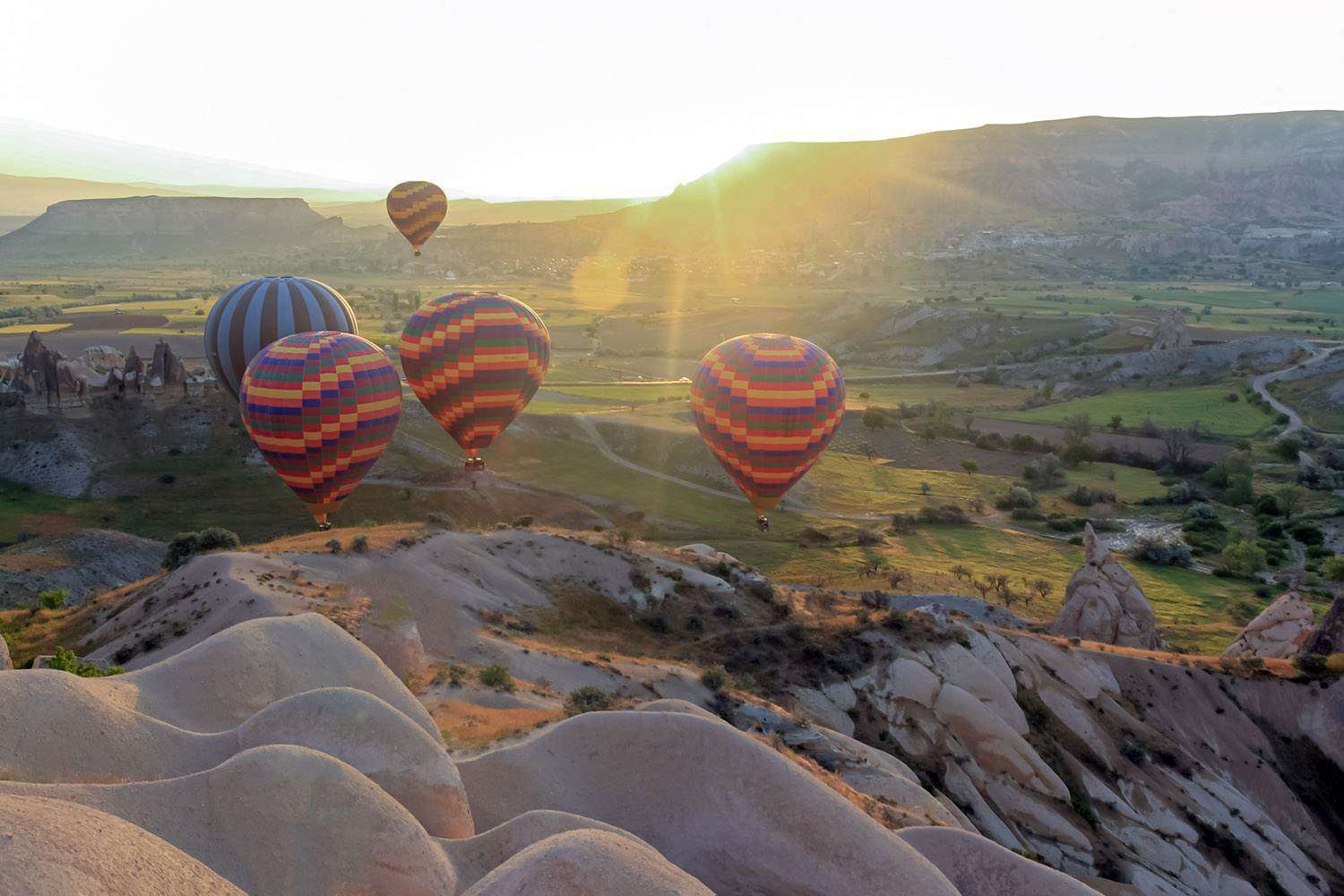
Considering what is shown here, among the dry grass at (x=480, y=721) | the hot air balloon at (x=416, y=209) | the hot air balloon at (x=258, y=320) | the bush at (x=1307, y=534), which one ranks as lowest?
the bush at (x=1307, y=534)

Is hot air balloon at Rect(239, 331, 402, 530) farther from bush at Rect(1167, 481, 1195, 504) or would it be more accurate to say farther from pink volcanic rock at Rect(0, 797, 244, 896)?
bush at Rect(1167, 481, 1195, 504)

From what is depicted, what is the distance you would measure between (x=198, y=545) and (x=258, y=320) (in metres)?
14.4

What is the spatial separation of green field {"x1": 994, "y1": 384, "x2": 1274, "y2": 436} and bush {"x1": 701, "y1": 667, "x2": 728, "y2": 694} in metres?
70.4

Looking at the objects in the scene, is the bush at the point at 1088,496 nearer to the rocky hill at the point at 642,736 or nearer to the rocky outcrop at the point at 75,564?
the rocky hill at the point at 642,736

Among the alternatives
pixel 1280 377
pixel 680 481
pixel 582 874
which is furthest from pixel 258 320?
pixel 1280 377

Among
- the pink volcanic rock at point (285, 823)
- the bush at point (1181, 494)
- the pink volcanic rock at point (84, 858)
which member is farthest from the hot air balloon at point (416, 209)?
the pink volcanic rock at point (84, 858)

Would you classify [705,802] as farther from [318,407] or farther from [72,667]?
[318,407]

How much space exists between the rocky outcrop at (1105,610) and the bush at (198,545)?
33.9 metres

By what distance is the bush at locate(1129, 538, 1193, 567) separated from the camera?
55188 millimetres

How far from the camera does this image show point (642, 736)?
656 inches

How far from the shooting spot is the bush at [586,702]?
71.1 ft

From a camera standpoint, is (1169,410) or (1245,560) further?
(1169,410)

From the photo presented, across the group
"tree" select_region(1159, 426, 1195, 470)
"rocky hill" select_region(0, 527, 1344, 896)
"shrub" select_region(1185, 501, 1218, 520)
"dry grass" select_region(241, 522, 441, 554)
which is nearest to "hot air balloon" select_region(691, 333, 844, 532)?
"rocky hill" select_region(0, 527, 1344, 896)

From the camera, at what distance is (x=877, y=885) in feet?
45.6
